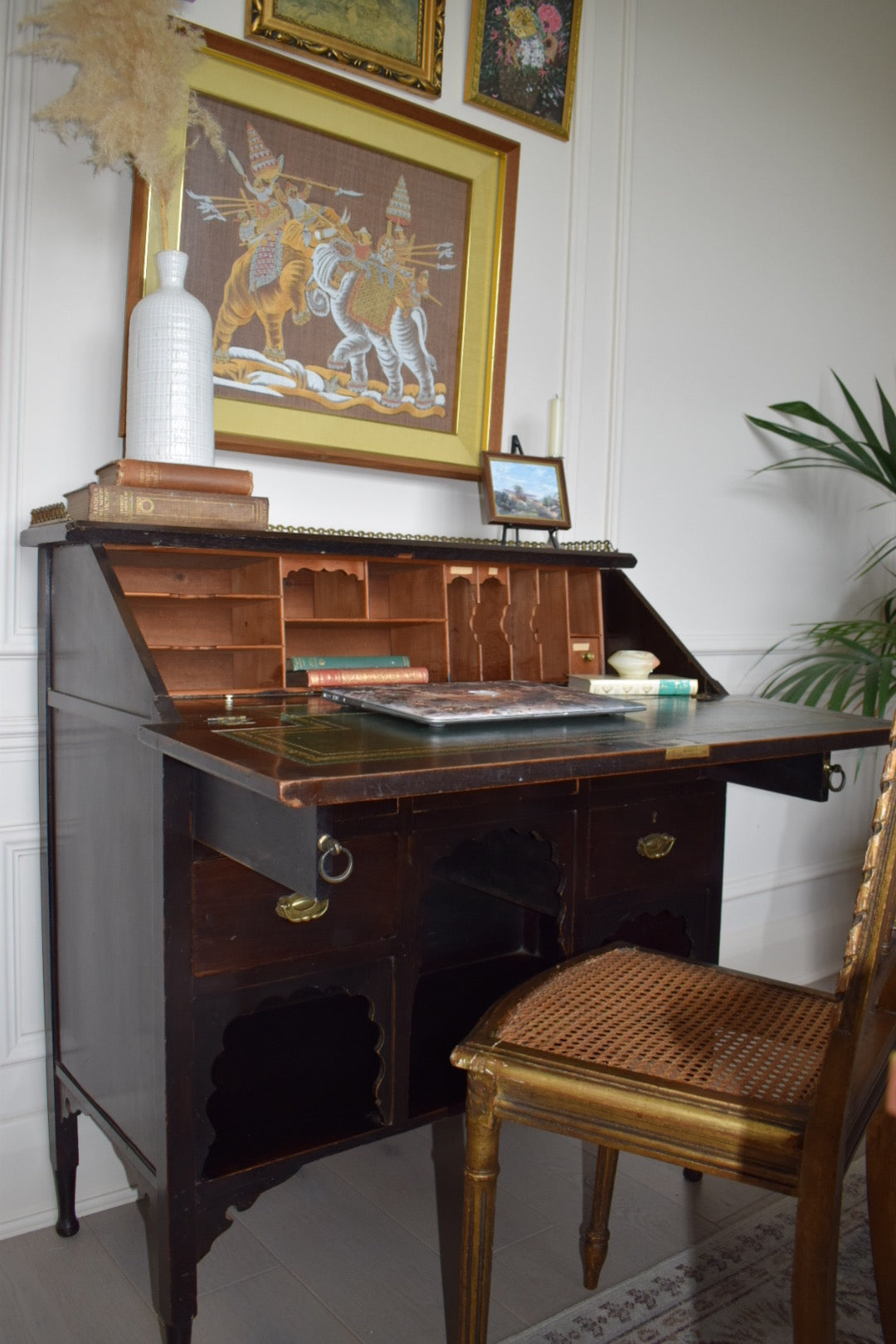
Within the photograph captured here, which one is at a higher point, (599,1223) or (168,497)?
(168,497)

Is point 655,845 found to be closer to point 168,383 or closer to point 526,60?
point 168,383

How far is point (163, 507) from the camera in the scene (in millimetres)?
1588

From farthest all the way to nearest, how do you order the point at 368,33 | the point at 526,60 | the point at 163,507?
the point at 526,60 < the point at 368,33 < the point at 163,507

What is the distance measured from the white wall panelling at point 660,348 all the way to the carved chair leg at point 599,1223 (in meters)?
0.92

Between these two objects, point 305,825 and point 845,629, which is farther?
point 845,629

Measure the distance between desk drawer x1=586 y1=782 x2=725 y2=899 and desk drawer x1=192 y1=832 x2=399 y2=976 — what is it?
1.33 ft

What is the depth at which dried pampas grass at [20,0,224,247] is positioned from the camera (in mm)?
1745

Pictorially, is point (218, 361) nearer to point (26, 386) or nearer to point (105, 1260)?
point (26, 386)

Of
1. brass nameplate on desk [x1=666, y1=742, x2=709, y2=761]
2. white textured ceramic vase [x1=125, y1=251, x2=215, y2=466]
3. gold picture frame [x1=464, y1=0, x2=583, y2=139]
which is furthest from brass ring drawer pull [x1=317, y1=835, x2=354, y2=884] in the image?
gold picture frame [x1=464, y1=0, x2=583, y2=139]

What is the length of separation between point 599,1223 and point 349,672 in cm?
105

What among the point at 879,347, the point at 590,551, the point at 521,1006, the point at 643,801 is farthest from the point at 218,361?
the point at 879,347

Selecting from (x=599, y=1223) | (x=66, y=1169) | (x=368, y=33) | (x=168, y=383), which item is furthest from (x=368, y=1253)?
(x=368, y=33)

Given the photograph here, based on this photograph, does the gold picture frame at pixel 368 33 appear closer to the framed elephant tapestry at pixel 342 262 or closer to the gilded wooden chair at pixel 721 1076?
the framed elephant tapestry at pixel 342 262

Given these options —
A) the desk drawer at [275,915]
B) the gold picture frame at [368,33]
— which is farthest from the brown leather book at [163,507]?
the gold picture frame at [368,33]
